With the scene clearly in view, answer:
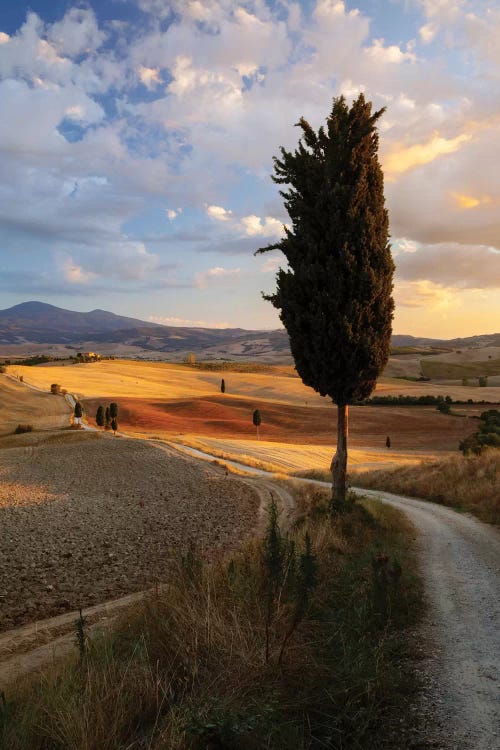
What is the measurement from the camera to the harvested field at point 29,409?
2104 inches

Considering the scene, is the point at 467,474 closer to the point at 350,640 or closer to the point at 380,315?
the point at 380,315

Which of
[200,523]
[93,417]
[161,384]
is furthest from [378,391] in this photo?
[200,523]

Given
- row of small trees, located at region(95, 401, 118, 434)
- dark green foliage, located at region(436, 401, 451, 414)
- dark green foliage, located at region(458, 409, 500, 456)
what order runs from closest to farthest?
dark green foliage, located at region(458, 409, 500, 456)
row of small trees, located at region(95, 401, 118, 434)
dark green foliage, located at region(436, 401, 451, 414)

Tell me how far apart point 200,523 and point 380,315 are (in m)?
10.6

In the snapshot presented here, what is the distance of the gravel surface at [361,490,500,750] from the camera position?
178 inches

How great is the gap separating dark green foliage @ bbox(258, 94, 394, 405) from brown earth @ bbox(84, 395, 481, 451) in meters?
43.1

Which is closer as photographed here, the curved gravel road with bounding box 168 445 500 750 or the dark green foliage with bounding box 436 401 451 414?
the curved gravel road with bounding box 168 445 500 750

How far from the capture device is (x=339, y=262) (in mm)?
16266

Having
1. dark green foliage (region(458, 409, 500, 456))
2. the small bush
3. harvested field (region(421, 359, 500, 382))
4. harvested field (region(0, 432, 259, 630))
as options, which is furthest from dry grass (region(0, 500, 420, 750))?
harvested field (region(421, 359, 500, 382))

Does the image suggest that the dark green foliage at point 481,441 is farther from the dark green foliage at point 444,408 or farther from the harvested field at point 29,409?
the harvested field at point 29,409

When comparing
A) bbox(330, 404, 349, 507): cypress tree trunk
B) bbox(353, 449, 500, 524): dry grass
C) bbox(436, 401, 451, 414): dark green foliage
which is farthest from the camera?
bbox(436, 401, 451, 414): dark green foliage

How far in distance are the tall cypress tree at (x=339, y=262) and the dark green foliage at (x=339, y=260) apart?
0.11ft

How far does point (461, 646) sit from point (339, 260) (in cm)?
1223

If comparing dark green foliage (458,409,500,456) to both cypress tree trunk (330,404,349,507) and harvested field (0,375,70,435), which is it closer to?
cypress tree trunk (330,404,349,507)
